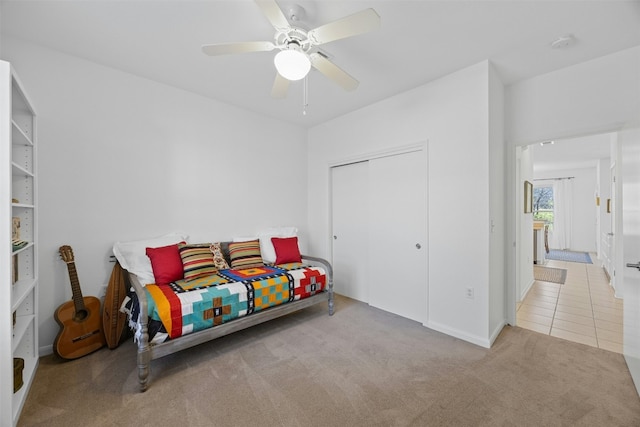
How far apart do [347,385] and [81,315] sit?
2390mm

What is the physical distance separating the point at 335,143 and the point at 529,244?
3.55 m

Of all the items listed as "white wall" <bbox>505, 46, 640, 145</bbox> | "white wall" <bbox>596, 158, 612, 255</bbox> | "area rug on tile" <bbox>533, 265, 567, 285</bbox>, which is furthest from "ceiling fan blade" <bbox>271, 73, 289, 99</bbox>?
"white wall" <bbox>596, 158, 612, 255</bbox>

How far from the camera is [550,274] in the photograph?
524 centimetres

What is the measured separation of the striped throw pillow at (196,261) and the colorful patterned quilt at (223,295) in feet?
0.23

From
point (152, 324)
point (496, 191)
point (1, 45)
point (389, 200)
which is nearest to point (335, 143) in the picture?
point (389, 200)

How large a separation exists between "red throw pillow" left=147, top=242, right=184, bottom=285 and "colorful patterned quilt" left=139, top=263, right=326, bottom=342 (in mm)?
93

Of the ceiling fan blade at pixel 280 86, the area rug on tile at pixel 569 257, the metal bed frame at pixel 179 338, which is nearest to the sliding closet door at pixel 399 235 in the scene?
the metal bed frame at pixel 179 338

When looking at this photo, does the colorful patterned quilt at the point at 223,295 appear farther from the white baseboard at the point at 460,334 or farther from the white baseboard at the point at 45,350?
the white baseboard at the point at 460,334

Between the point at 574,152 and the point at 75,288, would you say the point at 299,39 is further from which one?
the point at 574,152

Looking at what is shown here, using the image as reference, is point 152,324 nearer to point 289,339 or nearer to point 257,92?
point 289,339

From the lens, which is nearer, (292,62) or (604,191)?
(292,62)

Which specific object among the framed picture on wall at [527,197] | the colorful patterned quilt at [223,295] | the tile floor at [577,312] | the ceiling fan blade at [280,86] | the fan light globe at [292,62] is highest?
the ceiling fan blade at [280,86]

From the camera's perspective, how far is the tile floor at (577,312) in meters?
2.73

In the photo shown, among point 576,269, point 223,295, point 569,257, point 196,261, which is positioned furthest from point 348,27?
point 569,257
